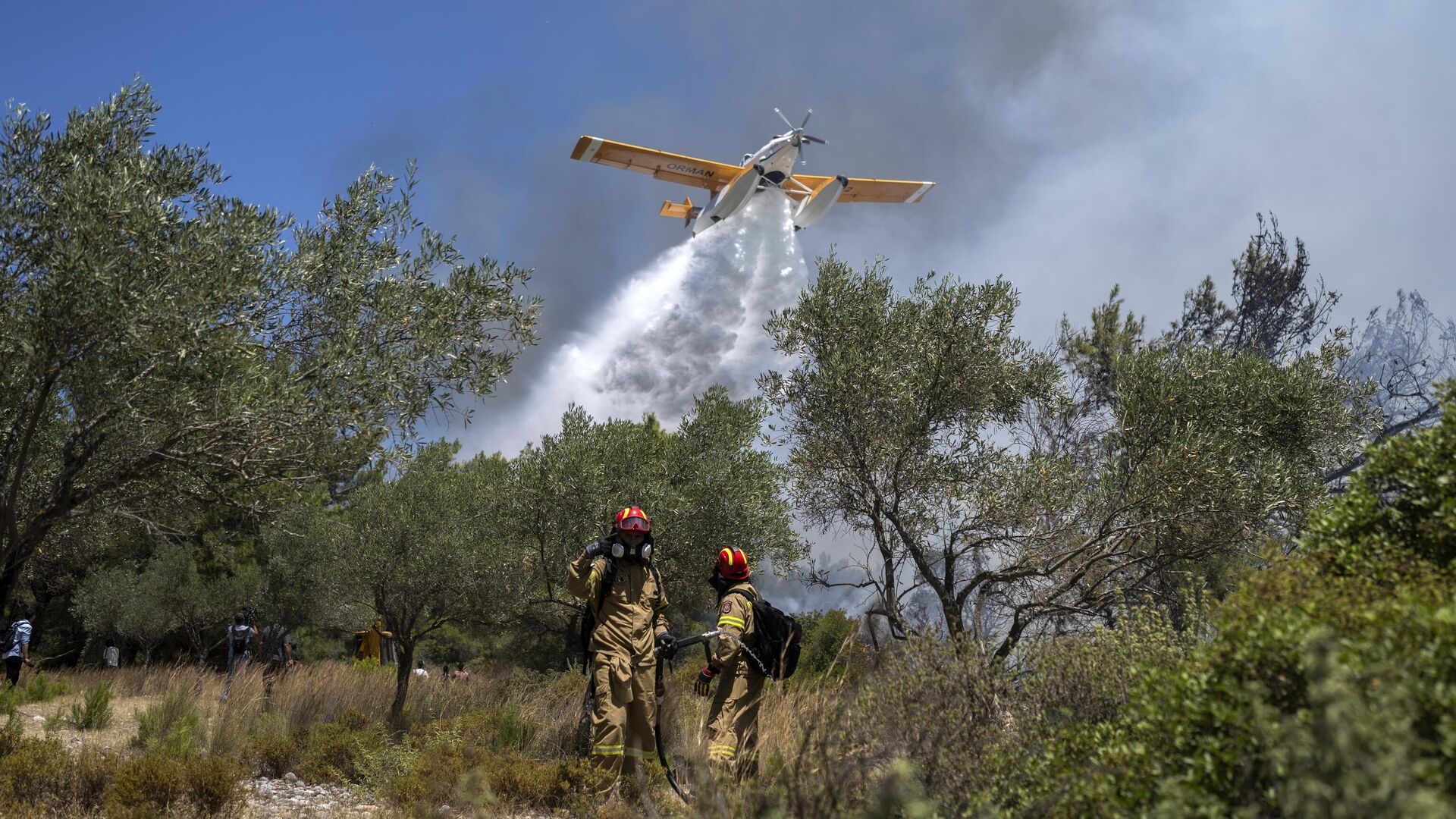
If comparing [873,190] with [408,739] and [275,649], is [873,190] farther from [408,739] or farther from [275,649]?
[408,739]

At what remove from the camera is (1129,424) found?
1038 centimetres

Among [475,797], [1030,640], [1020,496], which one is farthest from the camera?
[1020,496]

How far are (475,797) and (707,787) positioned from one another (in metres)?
0.89

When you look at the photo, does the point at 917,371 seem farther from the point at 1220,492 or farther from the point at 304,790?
the point at 304,790

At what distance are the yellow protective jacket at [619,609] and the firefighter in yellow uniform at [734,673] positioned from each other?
0.55 meters

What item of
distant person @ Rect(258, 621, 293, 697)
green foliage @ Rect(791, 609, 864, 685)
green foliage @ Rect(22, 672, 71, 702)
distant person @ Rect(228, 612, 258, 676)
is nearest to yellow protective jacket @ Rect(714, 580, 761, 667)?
green foliage @ Rect(791, 609, 864, 685)

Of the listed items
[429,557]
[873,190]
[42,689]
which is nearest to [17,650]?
[42,689]

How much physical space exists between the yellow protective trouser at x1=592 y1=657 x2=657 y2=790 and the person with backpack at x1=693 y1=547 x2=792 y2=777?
0.43 metres

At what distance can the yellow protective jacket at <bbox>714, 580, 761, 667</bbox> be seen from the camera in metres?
7.27

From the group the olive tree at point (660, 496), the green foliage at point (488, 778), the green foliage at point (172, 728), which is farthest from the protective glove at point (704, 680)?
the olive tree at point (660, 496)

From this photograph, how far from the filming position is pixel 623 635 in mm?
7391

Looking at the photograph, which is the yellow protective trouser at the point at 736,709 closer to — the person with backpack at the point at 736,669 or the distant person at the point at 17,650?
the person with backpack at the point at 736,669

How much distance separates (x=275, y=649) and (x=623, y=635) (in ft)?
56.5

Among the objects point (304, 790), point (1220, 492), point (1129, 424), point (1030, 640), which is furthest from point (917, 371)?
point (304, 790)
